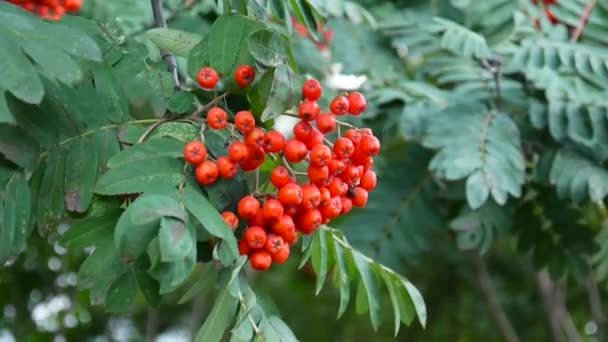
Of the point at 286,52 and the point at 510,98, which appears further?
the point at 510,98

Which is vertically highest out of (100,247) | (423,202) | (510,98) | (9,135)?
(9,135)

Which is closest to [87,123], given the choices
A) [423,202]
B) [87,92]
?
[87,92]

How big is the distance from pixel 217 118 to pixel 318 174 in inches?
5.6

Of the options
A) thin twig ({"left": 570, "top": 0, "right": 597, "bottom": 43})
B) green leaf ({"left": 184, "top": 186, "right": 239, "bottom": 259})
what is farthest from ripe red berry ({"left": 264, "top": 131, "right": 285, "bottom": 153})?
thin twig ({"left": 570, "top": 0, "right": 597, "bottom": 43})

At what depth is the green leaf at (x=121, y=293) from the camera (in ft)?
4.26

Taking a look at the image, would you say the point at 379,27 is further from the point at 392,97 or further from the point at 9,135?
the point at 9,135

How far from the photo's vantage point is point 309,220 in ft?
4.21

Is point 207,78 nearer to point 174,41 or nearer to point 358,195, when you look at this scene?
point 174,41

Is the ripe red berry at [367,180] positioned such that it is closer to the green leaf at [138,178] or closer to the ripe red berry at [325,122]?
the ripe red berry at [325,122]

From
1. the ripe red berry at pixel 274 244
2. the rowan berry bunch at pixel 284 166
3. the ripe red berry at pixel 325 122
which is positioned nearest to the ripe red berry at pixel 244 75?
the rowan berry bunch at pixel 284 166

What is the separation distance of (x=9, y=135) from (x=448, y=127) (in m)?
1.21

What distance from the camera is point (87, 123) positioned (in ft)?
4.42

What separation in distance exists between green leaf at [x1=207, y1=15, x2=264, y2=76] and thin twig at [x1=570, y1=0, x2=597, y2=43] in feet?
4.37

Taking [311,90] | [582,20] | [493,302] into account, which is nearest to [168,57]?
[311,90]
